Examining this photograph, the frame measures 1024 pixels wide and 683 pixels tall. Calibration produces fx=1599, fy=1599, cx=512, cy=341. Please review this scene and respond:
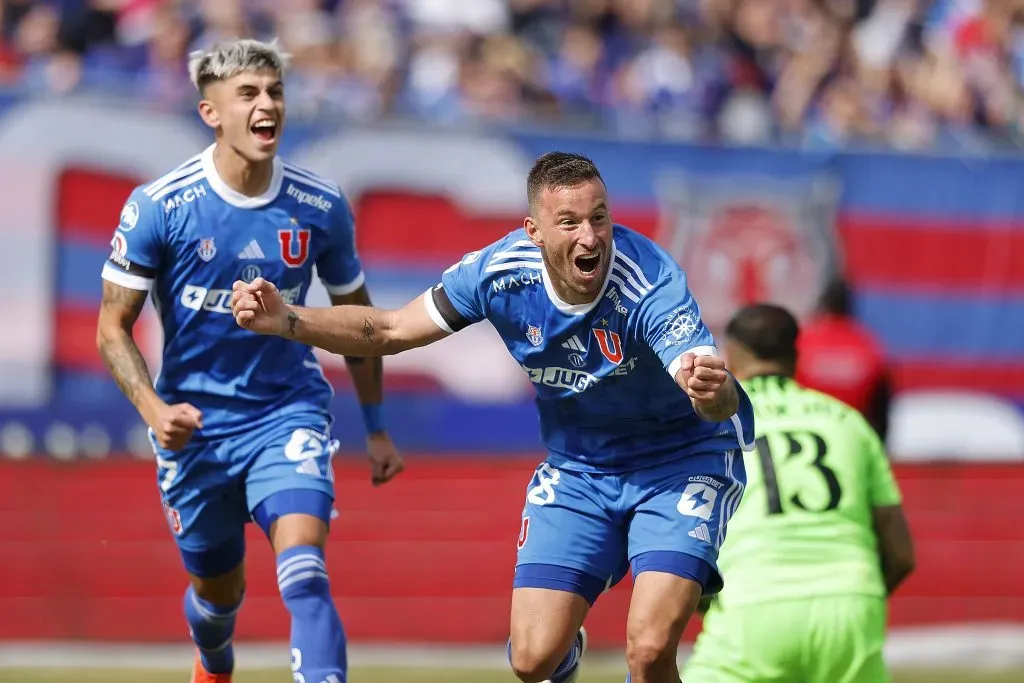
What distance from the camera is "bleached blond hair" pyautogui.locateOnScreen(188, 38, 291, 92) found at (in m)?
7.01

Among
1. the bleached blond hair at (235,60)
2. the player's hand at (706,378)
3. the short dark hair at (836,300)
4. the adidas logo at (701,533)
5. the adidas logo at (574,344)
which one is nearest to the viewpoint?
the player's hand at (706,378)

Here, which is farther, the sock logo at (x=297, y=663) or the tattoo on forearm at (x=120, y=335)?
the tattoo on forearm at (x=120, y=335)

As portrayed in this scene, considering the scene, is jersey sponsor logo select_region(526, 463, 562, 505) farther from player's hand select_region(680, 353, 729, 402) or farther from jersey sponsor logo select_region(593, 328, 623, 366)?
player's hand select_region(680, 353, 729, 402)

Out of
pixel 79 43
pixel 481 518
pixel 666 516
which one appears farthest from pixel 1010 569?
pixel 79 43

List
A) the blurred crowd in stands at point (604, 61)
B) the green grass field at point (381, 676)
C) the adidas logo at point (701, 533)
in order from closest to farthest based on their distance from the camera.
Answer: the adidas logo at point (701, 533)
the green grass field at point (381, 676)
the blurred crowd in stands at point (604, 61)

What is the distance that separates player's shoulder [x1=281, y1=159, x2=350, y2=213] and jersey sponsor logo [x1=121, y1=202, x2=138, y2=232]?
25.2 inches

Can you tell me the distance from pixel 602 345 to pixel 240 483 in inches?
76.3

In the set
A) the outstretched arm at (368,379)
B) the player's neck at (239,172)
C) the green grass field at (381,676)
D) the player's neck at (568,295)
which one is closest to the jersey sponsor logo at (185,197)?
the player's neck at (239,172)

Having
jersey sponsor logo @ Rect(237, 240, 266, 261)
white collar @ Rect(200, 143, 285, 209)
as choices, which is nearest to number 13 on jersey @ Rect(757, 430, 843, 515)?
jersey sponsor logo @ Rect(237, 240, 266, 261)

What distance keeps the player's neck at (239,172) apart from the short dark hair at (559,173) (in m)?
1.54

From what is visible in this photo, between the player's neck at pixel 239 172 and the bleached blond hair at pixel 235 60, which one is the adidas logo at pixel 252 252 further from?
the bleached blond hair at pixel 235 60

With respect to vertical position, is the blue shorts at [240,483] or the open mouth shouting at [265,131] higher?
the open mouth shouting at [265,131]

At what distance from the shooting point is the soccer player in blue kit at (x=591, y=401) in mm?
5773

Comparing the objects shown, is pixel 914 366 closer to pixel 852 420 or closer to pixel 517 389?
pixel 517 389
